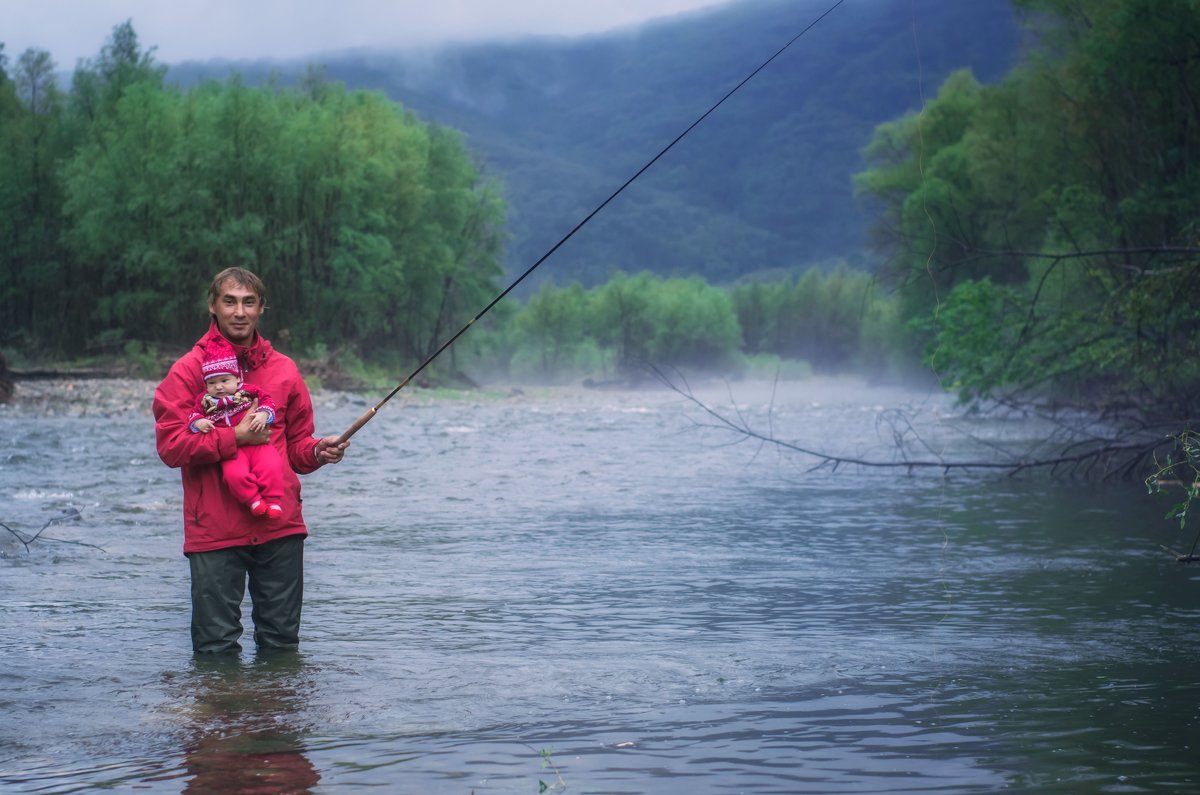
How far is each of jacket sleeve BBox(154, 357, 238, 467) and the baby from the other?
0.12 ft

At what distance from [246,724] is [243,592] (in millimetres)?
962

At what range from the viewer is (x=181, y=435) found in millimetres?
5469

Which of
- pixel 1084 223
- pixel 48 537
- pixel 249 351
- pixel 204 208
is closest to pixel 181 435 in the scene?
pixel 249 351

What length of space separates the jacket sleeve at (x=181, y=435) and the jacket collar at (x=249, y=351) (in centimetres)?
17

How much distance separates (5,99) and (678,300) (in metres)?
59.6

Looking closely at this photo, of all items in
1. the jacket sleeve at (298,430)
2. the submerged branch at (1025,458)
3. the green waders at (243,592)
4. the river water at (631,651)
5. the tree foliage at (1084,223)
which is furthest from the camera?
the tree foliage at (1084,223)

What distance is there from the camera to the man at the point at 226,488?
218 inches

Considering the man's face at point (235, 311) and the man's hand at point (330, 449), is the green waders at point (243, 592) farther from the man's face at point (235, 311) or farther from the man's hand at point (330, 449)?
the man's face at point (235, 311)

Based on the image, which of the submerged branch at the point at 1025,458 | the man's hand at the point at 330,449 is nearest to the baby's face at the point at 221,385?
the man's hand at the point at 330,449

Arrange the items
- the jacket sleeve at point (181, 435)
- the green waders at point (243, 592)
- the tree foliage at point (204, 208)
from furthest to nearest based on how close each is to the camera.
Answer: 1. the tree foliage at point (204, 208)
2. the green waders at point (243, 592)
3. the jacket sleeve at point (181, 435)

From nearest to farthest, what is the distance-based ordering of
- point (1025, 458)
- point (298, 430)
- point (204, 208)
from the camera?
point (298, 430)
point (1025, 458)
point (204, 208)

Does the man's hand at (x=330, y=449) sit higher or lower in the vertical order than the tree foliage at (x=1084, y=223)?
lower

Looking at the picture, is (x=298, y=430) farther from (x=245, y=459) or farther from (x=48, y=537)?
(x=48, y=537)

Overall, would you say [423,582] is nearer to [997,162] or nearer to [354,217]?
[997,162]
